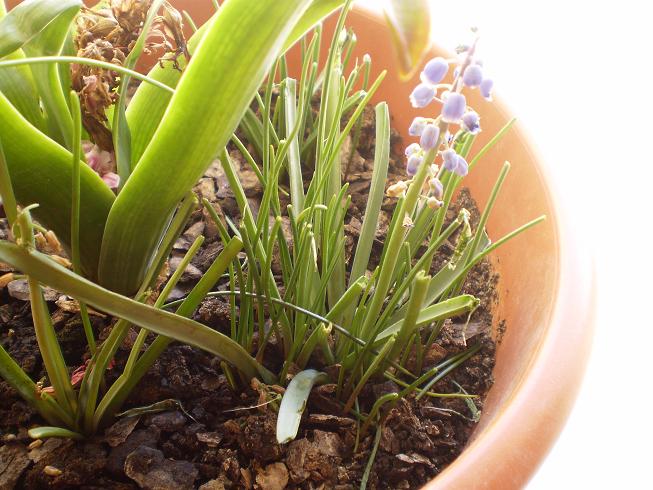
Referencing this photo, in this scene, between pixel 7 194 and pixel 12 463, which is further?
pixel 12 463

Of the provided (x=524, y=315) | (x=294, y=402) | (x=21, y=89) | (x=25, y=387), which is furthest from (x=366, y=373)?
(x=21, y=89)

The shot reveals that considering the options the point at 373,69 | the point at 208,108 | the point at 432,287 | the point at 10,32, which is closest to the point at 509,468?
the point at 432,287

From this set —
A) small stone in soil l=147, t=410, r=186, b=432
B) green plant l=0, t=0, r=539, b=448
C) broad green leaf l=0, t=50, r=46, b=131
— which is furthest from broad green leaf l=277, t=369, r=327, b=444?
broad green leaf l=0, t=50, r=46, b=131

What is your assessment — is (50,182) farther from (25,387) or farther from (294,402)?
(294,402)

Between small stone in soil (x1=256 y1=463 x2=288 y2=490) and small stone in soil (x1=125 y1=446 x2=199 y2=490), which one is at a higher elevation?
small stone in soil (x1=256 y1=463 x2=288 y2=490)

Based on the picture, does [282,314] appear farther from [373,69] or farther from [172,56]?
[373,69]

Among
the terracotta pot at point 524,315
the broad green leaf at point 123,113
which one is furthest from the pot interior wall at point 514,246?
the broad green leaf at point 123,113

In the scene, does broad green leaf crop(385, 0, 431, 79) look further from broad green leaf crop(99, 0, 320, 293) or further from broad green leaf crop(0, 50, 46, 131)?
broad green leaf crop(0, 50, 46, 131)
